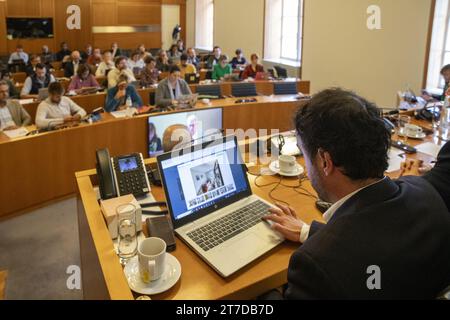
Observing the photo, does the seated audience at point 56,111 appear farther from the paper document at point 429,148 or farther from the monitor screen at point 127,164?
the paper document at point 429,148

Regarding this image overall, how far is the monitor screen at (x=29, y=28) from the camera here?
404 inches

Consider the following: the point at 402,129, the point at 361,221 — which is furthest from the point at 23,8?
the point at 361,221

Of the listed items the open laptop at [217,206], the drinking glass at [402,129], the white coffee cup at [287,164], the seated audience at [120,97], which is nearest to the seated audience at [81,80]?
the seated audience at [120,97]

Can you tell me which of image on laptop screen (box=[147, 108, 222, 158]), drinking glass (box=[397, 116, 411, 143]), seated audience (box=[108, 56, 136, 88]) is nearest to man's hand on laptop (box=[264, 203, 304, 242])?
drinking glass (box=[397, 116, 411, 143])

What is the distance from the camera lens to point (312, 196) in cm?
196

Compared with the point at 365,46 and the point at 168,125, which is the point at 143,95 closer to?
the point at 168,125

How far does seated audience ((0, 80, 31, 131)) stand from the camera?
4434 mm

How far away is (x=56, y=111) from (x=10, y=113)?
539 mm

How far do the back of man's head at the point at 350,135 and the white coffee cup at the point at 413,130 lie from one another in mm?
2184

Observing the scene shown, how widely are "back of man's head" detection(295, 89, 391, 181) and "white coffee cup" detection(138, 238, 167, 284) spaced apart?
589mm

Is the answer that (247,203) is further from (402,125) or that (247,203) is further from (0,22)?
(0,22)

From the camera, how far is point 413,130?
10.4 feet

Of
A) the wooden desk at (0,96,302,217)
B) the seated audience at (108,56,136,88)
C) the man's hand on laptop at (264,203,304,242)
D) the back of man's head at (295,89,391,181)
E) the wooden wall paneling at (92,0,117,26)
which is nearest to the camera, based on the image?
the back of man's head at (295,89,391,181)

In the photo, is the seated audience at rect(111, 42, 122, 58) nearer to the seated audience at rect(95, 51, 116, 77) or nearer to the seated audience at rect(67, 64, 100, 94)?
the seated audience at rect(95, 51, 116, 77)
